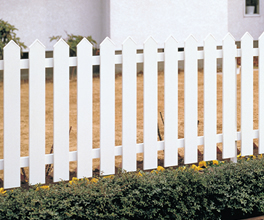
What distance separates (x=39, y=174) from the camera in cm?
359

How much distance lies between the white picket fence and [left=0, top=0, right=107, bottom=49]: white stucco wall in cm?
724

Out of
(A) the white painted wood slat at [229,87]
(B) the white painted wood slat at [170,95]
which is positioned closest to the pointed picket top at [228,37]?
(A) the white painted wood slat at [229,87]

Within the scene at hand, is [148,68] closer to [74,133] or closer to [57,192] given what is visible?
[57,192]

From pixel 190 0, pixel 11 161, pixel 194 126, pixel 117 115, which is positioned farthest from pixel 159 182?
pixel 190 0

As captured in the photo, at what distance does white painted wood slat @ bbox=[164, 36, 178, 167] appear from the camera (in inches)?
154

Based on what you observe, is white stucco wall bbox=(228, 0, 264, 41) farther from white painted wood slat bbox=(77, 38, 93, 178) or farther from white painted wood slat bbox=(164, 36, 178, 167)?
white painted wood slat bbox=(77, 38, 93, 178)

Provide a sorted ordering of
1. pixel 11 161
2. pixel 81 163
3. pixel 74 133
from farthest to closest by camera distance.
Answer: pixel 74 133 → pixel 81 163 → pixel 11 161

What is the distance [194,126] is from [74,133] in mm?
3086

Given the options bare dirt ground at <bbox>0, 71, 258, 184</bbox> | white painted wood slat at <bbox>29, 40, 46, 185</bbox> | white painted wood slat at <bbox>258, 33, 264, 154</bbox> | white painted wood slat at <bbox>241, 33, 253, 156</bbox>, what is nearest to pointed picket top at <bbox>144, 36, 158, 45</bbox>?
white painted wood slat at <bbox>29, 40, 46, 185</bbox>

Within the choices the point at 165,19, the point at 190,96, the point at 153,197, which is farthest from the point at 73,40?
the point at 153,197

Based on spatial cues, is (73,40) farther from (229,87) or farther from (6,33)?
(229,87)

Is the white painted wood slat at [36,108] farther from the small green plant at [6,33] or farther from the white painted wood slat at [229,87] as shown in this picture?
the small green plant at [6,33]

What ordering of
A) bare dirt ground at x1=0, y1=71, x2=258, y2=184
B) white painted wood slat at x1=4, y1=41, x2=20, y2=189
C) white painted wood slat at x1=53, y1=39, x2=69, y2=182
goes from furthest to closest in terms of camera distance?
bare dirt ground at x1=0, y1=71, x2=258, y2=184
white painted wood slat at x1=53, y1=39, x2=69, y2=182
white painted wood slat at x1=4, y1=41, x2=20, y2=189

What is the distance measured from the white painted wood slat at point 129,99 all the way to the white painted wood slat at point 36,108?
2.57 ft
